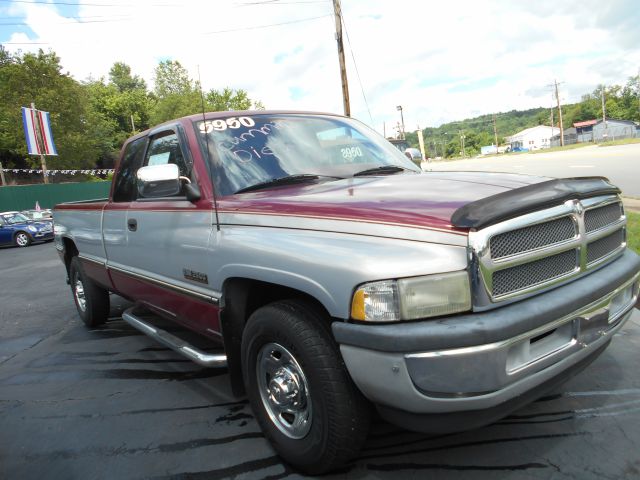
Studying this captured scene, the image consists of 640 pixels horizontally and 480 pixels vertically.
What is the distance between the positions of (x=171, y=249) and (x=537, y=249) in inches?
86.7

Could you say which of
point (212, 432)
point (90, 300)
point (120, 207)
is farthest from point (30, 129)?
point (212, 432)

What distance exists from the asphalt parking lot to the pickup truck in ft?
1.17

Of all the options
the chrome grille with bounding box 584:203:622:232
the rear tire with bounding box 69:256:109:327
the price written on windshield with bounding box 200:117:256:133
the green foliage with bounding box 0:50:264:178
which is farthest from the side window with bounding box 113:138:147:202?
the green foliage with bounding box 0:50:264:178

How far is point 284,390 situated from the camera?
2.34 m

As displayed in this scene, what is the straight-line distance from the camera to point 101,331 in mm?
5145

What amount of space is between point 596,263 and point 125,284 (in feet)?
11.4

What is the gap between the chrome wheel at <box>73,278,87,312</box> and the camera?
5344 millimetres

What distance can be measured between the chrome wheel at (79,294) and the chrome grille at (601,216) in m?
4.89

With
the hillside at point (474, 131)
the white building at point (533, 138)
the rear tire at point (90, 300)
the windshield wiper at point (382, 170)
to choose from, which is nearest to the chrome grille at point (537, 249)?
the windshield wiper at point (382, 170)

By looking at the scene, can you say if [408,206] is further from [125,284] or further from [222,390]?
[125,284]

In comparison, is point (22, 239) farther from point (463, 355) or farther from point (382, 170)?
point (463, 355)

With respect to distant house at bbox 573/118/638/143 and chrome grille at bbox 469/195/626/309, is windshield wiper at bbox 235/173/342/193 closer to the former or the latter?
chrome grille at bbox 469/195/626/309

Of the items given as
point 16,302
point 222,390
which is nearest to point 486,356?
point 222,390

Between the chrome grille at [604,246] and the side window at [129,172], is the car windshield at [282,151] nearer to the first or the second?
the side window at [129,172]
